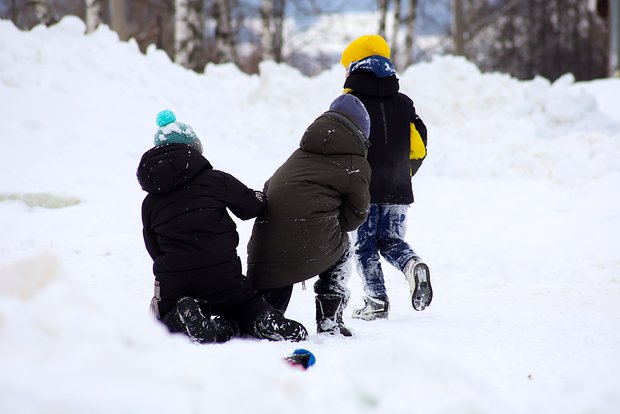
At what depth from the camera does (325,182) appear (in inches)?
139

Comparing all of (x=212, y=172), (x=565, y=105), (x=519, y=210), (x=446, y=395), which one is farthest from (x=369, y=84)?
(x=565, y=105)

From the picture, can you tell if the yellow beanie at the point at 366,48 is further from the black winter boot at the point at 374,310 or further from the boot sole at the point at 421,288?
the black winter boot at the point at 374,310

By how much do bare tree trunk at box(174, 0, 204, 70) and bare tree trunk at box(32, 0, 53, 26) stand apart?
2375 millimetres

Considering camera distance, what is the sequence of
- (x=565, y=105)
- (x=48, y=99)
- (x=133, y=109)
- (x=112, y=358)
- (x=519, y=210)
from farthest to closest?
(x=565, y=105), (x=133, y=109), (x=48, y=99), (x=519, y=210), (x=112, y=358)

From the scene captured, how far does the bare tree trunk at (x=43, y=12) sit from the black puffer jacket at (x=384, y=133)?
1023cm

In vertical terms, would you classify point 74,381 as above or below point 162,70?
below

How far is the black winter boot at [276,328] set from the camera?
3.30 meters

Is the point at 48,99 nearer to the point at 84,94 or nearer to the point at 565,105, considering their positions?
the point at 84,94

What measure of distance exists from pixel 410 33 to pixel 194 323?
18.4 m

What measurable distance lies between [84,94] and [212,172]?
5.74 metres

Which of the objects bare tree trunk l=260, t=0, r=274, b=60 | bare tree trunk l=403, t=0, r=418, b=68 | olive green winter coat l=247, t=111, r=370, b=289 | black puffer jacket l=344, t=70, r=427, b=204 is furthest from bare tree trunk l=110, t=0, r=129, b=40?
bare tree trunk l=403, t=0, r=418, b=68

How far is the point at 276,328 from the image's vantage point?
3295mm

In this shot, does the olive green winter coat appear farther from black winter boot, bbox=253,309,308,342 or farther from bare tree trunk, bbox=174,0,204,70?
bare tree trunk, bbox=174,0,204,70

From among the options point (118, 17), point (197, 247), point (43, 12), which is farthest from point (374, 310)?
point (43, 12)
